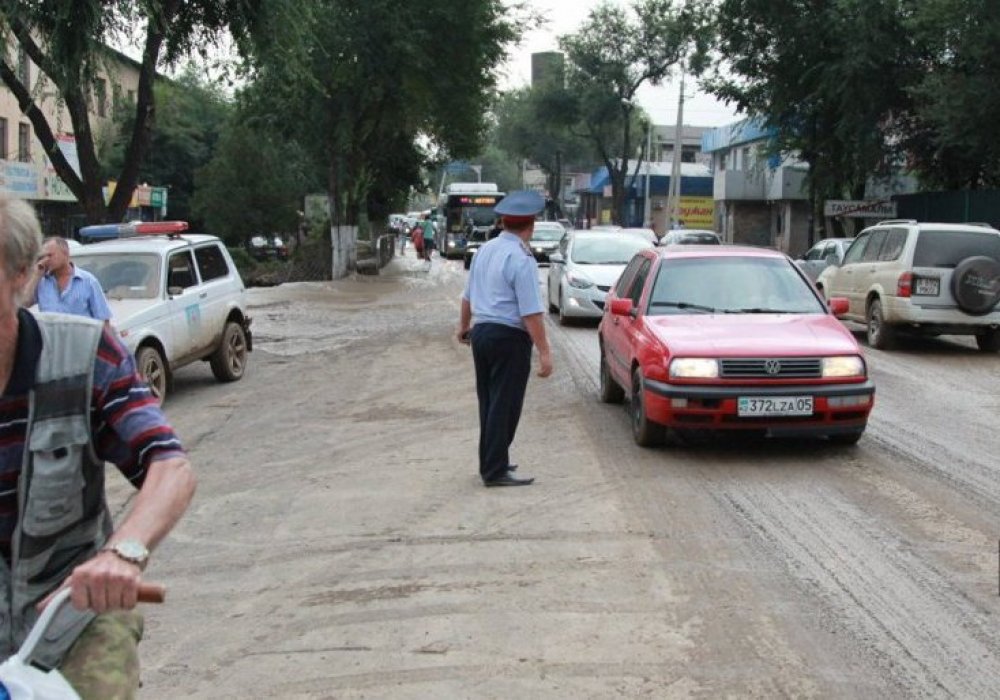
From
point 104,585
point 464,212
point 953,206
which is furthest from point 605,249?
point 464,212

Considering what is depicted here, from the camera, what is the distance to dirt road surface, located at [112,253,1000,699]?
13.9 feet

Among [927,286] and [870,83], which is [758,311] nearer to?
[927,286]

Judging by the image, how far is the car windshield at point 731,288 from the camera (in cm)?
898

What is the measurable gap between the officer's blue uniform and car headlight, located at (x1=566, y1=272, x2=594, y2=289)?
10.4 metres

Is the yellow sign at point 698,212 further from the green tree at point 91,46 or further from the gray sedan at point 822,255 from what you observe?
the green tree at point 91,46

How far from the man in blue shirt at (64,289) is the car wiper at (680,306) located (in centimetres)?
432

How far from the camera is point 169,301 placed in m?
11.8

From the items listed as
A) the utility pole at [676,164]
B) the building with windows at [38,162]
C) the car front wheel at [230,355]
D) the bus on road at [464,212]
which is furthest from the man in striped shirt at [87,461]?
the bus on road at [464,212]

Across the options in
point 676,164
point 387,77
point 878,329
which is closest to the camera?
point 878,329

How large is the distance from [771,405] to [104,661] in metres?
6.15

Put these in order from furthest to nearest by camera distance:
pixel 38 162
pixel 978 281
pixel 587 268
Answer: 1. pixel 38 162
2. pixel 587 268
3. pixel 978 281

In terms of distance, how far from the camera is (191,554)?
609 centimetres

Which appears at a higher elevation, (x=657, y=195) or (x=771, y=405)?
(x=657, y=195)

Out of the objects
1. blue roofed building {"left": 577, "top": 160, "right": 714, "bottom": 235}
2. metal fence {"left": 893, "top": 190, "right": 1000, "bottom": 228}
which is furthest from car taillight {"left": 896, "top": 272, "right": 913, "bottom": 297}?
blue roofed building {"left": 577, "top": 160, "right": 714, "bottom": 235}
